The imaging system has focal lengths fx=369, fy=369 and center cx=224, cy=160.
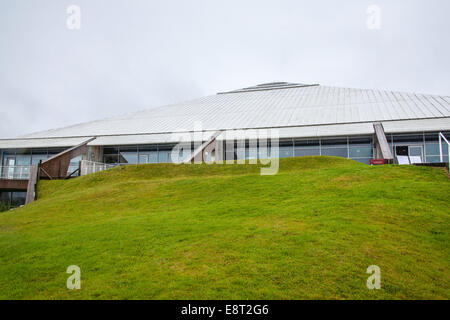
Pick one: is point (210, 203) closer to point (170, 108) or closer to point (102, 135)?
point (102, 135)

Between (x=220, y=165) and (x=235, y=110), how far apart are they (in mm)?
18404

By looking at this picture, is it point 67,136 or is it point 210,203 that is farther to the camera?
point 67,136

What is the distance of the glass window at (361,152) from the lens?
27.0 m

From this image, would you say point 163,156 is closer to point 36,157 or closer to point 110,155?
point 110,155

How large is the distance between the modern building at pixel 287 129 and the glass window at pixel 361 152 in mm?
69

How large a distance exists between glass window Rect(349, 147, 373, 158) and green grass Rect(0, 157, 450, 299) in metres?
12.3

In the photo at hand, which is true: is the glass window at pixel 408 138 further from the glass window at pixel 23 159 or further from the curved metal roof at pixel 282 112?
the glass window at pixel 23 159

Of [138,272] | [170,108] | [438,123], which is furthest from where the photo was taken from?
[170,108]

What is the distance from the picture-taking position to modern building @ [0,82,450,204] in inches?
1019

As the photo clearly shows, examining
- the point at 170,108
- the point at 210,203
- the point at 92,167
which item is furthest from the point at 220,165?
the point at 170,108

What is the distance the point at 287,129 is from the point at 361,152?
5690 millimetres

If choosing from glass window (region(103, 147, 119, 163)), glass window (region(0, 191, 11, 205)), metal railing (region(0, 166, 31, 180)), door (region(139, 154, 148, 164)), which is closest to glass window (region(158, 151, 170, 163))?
door (region(139, 154, 148, 164))
